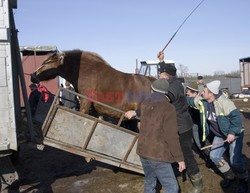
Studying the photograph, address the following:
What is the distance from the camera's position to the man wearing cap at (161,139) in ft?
10.5

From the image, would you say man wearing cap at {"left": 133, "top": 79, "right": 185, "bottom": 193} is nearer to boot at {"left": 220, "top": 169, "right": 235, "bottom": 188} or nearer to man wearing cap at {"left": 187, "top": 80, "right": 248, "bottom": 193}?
man wearing cap at {"left": 187, "top": 80, "right": 248, "bottom": 193}

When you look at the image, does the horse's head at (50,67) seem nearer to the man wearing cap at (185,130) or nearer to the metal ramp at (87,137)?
the metal ramp at (87,137)

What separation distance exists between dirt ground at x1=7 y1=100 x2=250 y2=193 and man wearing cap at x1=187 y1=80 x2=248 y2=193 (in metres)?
0.30

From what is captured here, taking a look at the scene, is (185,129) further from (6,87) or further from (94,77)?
(6,87)

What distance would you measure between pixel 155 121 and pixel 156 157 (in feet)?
1.26

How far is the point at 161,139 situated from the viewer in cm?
323

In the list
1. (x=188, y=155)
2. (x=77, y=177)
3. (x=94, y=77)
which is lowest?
(x=77, y=177)

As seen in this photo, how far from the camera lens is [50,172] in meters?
Answer: 5.80

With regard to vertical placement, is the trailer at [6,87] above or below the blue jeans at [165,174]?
above

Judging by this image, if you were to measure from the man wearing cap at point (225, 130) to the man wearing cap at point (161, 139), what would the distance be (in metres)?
1.30

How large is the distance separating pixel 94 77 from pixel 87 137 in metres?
1.25

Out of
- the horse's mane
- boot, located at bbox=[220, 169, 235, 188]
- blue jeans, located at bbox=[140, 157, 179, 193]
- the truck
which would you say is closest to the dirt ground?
boot, located at bbox=[220, 169, 235, 188]

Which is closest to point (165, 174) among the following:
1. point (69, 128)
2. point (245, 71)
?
point (69, 128)

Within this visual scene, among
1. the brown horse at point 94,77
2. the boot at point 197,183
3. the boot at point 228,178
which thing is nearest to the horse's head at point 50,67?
the brown horse at point 94,77
